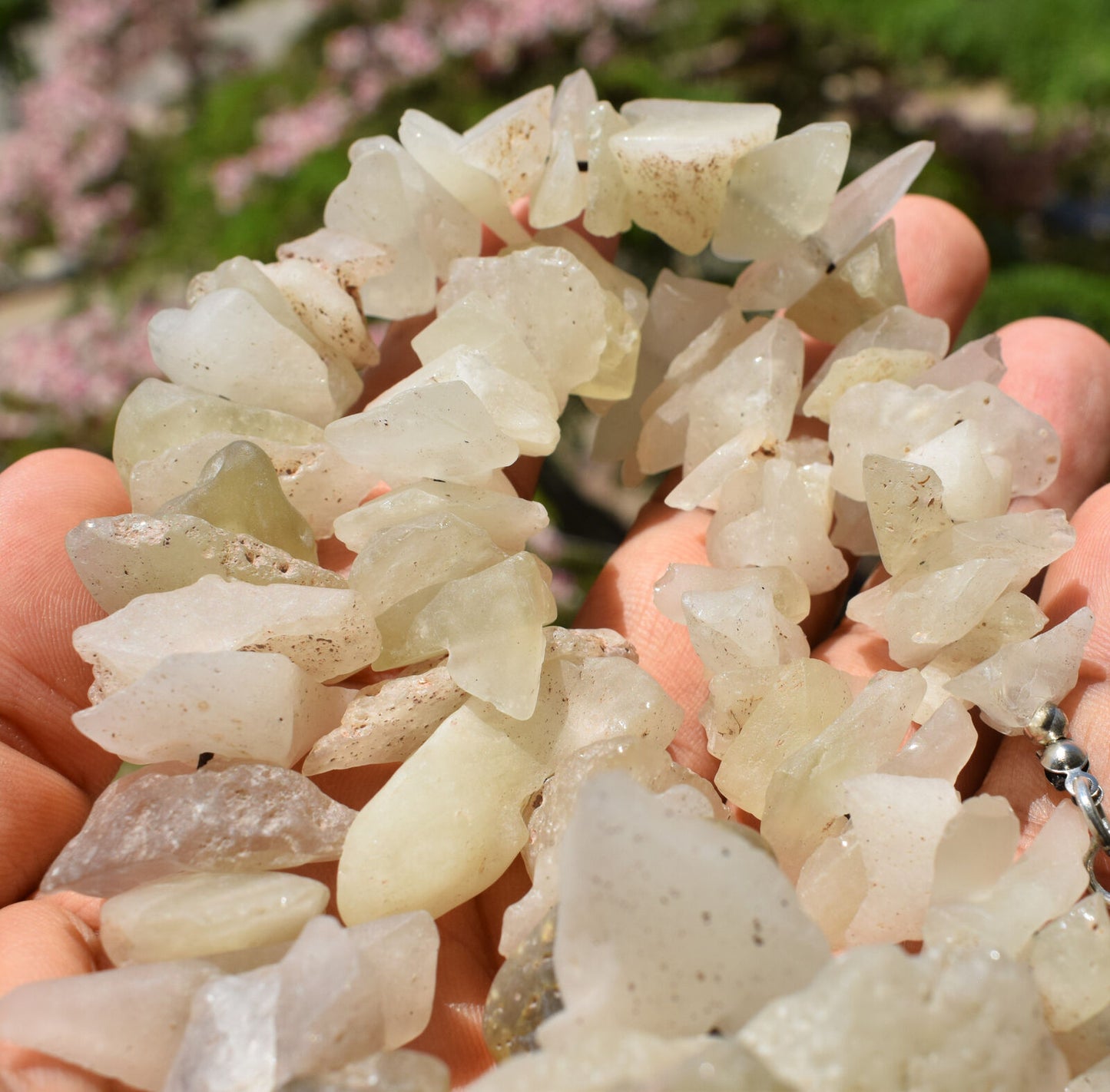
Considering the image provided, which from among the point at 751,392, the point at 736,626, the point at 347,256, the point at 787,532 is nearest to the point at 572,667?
the point at 736,626

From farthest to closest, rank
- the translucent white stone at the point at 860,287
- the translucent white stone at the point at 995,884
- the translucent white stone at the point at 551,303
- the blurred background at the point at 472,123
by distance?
the blurred background at the point at 472,123, the translucent white stone at the point at 860,287, the translucent white stone at the point at 551,303, the translucent white stone at the point at 995,884

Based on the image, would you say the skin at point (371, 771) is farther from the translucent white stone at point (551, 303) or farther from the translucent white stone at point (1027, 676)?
the translucent white stone at point (551, 303)

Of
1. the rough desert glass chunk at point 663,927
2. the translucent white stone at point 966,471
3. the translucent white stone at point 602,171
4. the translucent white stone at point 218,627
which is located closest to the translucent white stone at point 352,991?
the rough desert glass chunk at point 663,927

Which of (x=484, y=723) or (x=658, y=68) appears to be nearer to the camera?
(x=484, y=723)

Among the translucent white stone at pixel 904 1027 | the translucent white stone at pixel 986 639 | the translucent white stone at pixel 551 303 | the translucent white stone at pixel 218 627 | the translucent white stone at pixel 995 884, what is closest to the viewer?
the translucent white stone at pixel 904 1027

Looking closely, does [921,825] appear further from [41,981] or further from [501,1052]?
[41,981]

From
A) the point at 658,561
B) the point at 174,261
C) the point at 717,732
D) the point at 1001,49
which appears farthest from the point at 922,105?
the point at 717,732

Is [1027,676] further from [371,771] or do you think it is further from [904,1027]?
[371,771]
